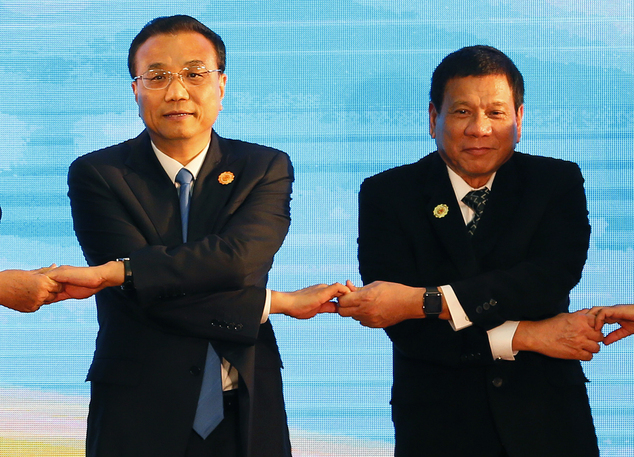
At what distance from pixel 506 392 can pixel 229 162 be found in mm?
1094

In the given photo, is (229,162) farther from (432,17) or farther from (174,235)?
(432,17)

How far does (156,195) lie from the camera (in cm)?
280

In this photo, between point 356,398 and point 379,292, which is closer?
point 379,292

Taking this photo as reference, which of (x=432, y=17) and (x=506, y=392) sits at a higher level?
(x=432, y=17)

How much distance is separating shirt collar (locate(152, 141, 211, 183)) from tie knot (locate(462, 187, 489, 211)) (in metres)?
0.84

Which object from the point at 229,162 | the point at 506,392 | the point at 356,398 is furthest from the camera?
the point at 356,398

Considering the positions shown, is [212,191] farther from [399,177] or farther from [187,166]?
[399,177]

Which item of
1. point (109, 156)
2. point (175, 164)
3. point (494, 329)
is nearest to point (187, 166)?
point (175, 164)

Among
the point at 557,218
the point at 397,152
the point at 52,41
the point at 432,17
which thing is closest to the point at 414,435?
the point at 557,218

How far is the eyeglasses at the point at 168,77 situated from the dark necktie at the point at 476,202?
2.98 feet

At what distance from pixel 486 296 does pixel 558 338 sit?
25 cm

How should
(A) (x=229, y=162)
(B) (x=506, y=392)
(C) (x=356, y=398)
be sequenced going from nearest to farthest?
(B) (x=506, y=392) < (A) (x=229, y=162) < (C) (x=356, y=398)

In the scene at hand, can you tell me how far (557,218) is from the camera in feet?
9.32

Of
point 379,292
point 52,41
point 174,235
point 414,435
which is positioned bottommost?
point 414,435
